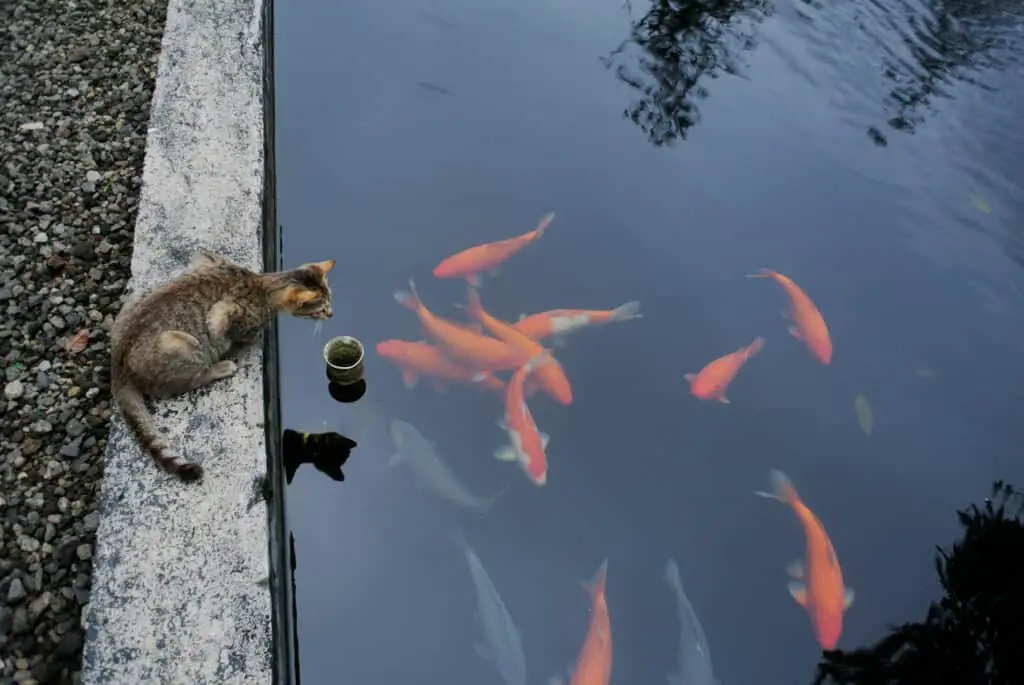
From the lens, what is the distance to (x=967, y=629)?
3938mm

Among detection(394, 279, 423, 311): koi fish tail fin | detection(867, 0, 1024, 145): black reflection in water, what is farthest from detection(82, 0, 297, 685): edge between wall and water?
detection(867, 0, 1024, 145): black reflection in water

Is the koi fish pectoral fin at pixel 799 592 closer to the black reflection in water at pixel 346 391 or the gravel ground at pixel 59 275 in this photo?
the black reflection in water at pixel 346 391

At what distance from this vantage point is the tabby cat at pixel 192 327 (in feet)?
10.8

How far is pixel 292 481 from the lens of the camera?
12.8 ft

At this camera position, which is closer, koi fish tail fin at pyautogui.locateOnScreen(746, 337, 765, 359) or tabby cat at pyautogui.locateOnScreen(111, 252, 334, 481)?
tabby cat at pyautogui.locateOnScreen(111, 252, 334, 481)

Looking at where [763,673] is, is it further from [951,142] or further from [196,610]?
[951,142]

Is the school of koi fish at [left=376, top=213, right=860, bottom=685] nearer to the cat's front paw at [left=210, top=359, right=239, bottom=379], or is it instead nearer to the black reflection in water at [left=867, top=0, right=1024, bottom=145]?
the cat's front paw at [left=210, top=359, right=239, bottom=379]

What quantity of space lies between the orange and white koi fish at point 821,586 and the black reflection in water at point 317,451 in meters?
2.21

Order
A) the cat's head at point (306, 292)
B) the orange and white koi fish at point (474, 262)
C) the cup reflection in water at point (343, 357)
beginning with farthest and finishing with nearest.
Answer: the orange and white koi fish at point (474, 262) < the cup reflection in water at point (343, 357) < the cat's head at point (306, 292)

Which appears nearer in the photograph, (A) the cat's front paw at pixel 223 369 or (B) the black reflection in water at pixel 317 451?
(A) the cat's front paw at pixel 223 369

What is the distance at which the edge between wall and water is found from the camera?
2.79m

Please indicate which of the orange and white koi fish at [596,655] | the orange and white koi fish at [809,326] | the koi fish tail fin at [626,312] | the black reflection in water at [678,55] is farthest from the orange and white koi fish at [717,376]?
the black reflection in water at [678,55]

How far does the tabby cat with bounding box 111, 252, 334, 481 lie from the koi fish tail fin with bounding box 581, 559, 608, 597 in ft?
5.66

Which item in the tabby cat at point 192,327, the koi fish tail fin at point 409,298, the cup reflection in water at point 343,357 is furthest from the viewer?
the koi fish tail fin at point 409,298
